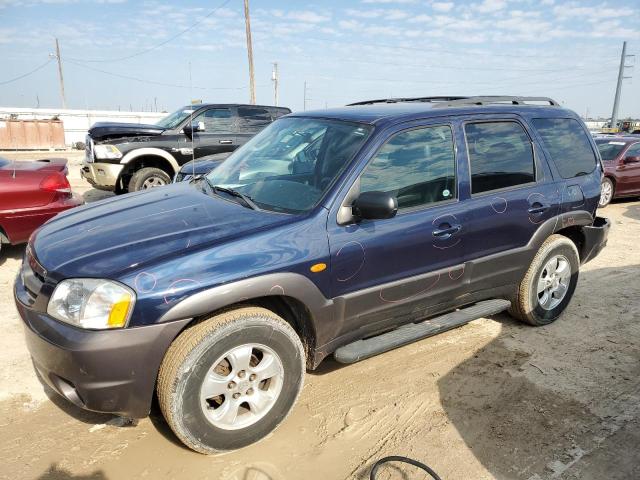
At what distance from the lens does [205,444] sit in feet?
8.35

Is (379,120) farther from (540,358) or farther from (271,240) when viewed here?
(540,358)

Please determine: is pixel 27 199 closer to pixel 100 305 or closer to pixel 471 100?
pixel 100 305

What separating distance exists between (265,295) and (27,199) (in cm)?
416

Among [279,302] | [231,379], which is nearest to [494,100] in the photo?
[279,302]

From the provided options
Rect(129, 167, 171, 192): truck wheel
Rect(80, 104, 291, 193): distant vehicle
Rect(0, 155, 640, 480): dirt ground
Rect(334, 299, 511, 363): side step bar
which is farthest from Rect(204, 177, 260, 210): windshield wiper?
Rect(129, 167, 171, 192): truck wheel

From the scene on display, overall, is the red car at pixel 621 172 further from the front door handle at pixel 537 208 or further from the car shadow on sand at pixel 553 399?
the front door handle at pixel 537 208

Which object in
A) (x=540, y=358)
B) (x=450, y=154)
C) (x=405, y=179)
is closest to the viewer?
(x=405, y=179)

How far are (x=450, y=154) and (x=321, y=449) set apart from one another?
2136 millimetres

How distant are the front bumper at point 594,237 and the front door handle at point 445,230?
1.80 meters

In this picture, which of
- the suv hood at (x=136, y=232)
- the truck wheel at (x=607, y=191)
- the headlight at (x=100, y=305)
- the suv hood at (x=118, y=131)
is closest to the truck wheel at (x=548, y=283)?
the suv hood at (x=136, y=232)

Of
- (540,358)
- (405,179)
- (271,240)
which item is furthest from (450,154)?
(540,358)

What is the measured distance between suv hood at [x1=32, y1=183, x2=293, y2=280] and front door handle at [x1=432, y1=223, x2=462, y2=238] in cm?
107

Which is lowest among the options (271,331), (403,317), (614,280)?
(614,280)

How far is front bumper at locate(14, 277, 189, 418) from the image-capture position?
225 cm
